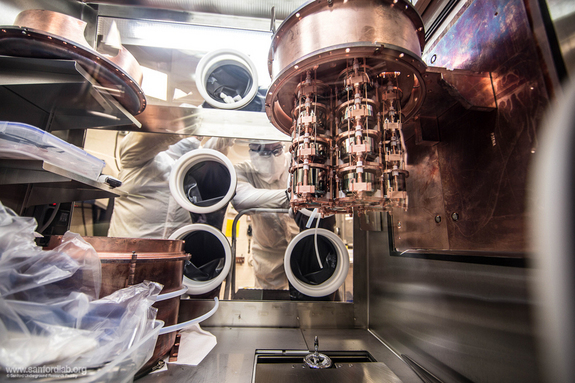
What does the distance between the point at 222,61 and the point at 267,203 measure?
2.83 ft

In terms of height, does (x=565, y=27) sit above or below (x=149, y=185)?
above

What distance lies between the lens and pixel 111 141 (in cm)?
136

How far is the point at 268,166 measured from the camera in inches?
55.5

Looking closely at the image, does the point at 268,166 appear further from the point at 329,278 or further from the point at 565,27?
the point at 565,27

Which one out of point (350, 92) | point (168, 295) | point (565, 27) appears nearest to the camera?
point (565, 27)

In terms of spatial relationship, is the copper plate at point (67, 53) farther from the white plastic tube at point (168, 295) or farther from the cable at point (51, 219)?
the white plastic tube at point (168, 295)

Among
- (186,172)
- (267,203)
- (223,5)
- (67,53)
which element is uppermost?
(223,5)

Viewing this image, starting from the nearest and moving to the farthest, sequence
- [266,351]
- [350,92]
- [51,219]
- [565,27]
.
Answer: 1. [565,27]
2. [350,92]
3. [266,351]
4. [51,219]

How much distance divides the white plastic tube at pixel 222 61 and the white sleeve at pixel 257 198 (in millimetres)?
465

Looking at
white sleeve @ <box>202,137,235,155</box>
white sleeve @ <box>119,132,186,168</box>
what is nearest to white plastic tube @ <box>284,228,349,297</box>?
white sleeve @ <box>202,137,235,155</box>

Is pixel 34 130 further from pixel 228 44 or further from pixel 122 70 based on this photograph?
pixel 228 44

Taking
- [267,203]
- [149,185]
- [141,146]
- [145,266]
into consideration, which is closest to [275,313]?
[267,203]

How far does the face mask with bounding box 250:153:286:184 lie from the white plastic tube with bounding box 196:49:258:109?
0.31 m

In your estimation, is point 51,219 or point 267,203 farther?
point 267,203
